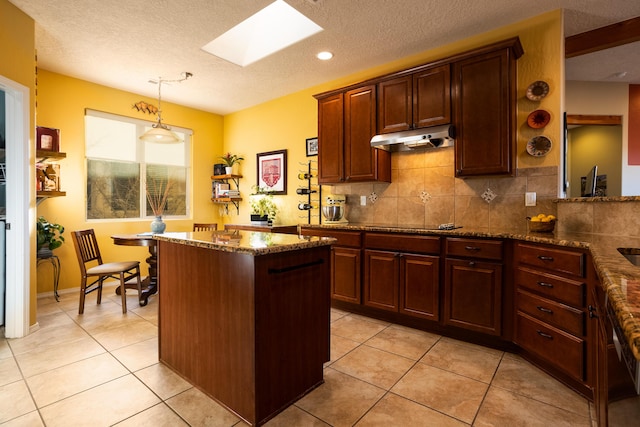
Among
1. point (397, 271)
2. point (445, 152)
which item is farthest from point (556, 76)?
point (397, 271)

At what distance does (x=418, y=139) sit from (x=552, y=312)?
1711mm

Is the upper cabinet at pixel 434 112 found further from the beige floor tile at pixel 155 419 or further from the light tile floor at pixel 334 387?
the beige floor tile at pixel 155 419

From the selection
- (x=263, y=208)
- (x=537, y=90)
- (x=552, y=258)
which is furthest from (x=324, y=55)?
(x=552, y=258)

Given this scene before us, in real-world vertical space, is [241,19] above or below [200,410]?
above

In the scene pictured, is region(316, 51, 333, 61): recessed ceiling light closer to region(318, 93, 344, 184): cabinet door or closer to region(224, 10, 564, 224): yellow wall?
region(318, 93, 344, 184): cabinet door

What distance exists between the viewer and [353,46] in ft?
10.5

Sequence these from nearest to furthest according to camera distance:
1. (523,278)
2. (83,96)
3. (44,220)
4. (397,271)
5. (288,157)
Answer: (523,278), (397,271), (44,220), (83,96), (288,157)

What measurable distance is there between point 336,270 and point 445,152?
1663 millimetres

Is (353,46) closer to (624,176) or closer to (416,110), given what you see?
(416,110)

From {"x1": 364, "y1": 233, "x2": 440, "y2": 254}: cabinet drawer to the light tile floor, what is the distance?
2.49ft

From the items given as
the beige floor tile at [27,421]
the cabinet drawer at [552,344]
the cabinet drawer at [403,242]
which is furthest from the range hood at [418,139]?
the beige floor tile at [27,421]

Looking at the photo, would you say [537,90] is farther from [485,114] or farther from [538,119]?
[485,114]

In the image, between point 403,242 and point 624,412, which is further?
point 403,242

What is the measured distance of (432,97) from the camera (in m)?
2.94
